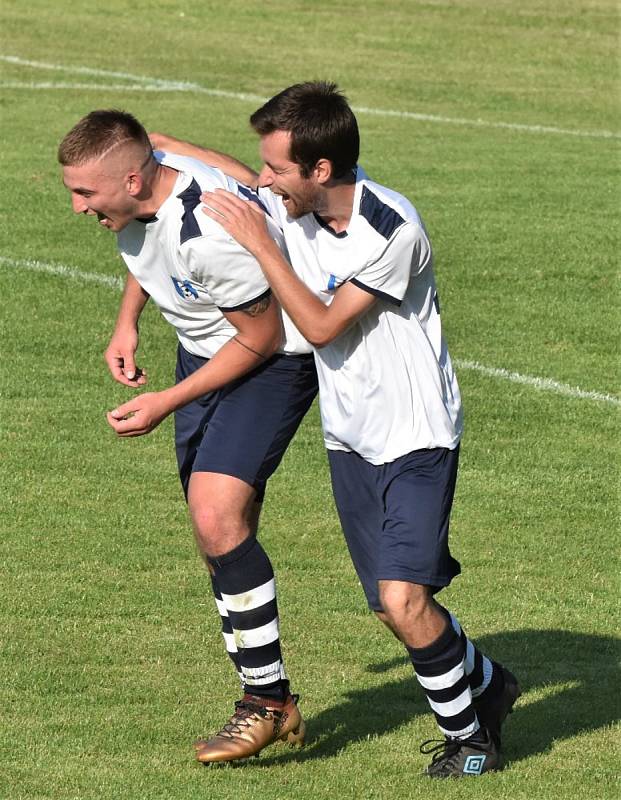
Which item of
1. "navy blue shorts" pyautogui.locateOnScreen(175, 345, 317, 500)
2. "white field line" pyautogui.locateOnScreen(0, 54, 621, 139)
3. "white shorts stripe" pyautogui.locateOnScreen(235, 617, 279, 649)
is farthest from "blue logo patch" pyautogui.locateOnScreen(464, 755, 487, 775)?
"white field line" pyautogui.locateOnScreen(0, 54, 621, 139)

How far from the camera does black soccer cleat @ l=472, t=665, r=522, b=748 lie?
5.87 metres

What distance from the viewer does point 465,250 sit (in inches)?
571

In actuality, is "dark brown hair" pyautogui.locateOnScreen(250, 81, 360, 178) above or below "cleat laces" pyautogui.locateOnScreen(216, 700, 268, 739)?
above

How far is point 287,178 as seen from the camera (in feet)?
17.4

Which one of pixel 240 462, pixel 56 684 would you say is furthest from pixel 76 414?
pixel 240 462

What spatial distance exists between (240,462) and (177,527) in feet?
8.94

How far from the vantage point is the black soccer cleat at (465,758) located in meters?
5.64

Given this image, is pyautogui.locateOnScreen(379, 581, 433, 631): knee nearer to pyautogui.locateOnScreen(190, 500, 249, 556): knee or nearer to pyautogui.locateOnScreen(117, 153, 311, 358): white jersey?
pyautogui.locateOnScreen(190, 500, 249, 556): knee

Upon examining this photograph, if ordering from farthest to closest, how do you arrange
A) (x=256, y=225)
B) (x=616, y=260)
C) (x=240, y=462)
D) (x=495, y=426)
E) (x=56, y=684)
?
(x=616, y=260) → (x=495, y=426) → (x=56, y=684) → (x=240, y=462) → (x=256, y=225)

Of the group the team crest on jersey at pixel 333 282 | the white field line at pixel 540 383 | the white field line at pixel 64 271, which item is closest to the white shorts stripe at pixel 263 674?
the team crest on jersey at pixel 333 282

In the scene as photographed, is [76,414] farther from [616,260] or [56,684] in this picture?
[616,260]

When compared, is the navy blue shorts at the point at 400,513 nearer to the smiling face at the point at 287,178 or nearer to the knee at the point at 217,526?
the knee at the point at 217,526

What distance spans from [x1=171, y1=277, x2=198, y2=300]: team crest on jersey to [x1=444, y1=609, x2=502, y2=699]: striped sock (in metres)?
1.44

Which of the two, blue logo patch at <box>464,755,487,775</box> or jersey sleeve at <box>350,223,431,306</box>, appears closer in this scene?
jersey sleeve at <box>350,223,431,306</box>
